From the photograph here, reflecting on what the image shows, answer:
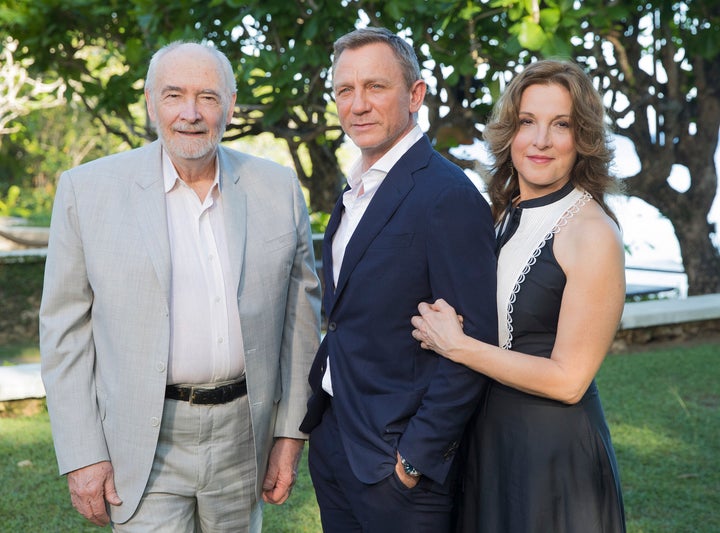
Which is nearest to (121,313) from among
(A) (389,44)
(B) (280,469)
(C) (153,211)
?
(C) (153,211)

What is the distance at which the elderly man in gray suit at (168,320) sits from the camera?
2605mm

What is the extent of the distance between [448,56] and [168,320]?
429 cm

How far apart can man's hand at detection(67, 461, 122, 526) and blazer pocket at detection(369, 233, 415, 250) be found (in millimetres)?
1090

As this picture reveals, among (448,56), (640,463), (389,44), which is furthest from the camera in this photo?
(448,56)

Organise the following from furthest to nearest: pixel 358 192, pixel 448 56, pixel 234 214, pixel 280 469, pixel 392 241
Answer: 1. pixel 448 56
2. pixel 280 469
3. pixel 234 214
4. pixel 358 192
5. pixel 392 241

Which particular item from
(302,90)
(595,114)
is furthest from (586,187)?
(302,90)

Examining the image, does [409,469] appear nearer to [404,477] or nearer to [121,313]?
[404,477]

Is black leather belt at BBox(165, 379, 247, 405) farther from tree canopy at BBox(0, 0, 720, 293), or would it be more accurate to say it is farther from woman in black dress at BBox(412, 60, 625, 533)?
tree canopy at BBox(0, 0, 720, 293)

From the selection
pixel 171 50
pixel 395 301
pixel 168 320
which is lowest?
pixel 168 320

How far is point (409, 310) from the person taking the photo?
7.89 feet

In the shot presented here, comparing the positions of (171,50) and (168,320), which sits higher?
(171,50)

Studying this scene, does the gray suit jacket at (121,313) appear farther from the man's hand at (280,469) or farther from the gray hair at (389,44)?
the gray hair at (389,44)

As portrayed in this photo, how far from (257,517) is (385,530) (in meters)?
0.70

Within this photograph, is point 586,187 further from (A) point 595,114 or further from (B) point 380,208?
(B) point 380,208
